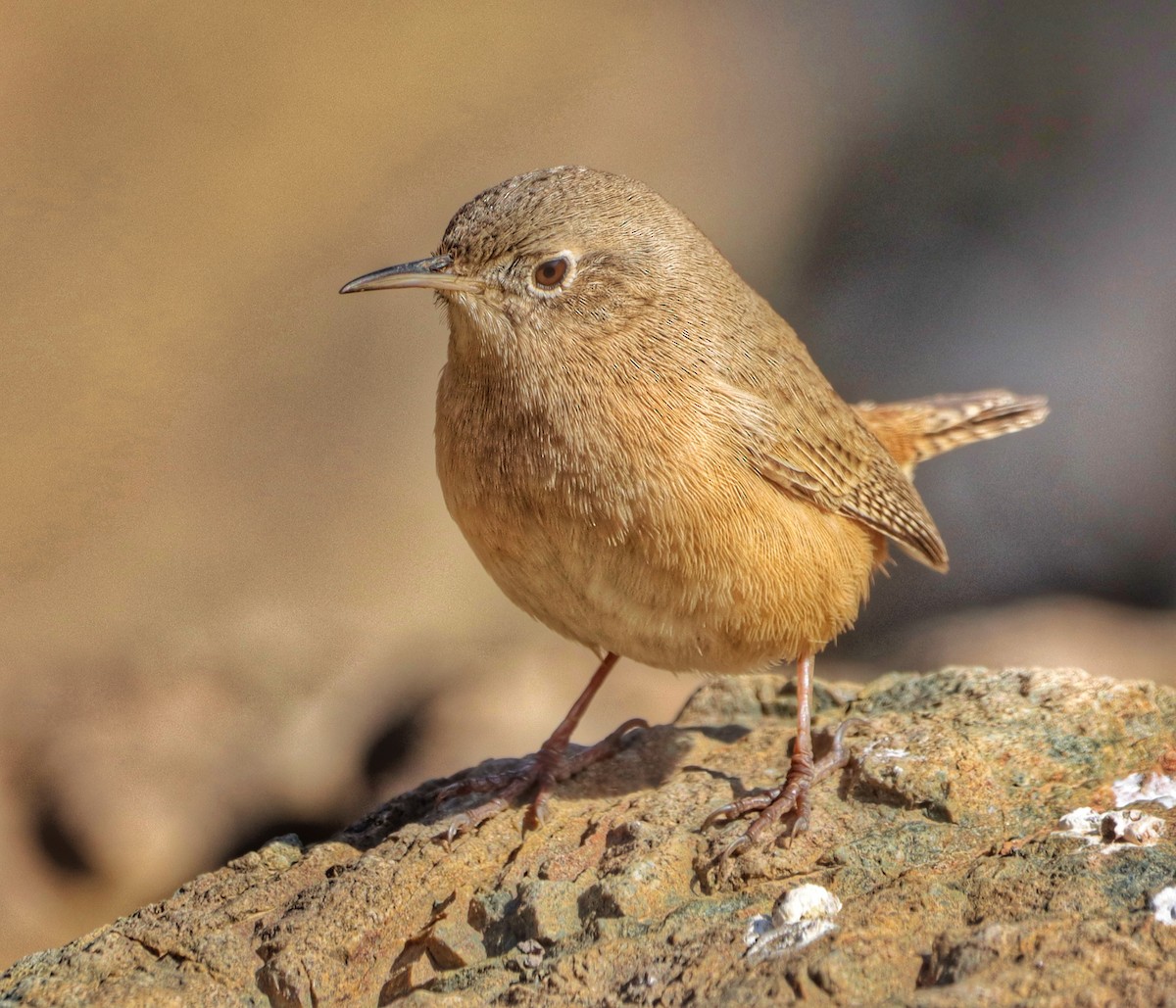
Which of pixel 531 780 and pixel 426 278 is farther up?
pixel 426 278

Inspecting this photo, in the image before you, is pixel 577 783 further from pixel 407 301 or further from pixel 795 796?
pixel 407 301

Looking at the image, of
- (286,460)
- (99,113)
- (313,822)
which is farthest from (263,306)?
(313,822)

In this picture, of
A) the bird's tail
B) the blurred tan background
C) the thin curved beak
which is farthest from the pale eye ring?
the blurred tan background

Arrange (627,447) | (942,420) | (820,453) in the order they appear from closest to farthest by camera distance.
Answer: (627,447), (820,453), (942,420)

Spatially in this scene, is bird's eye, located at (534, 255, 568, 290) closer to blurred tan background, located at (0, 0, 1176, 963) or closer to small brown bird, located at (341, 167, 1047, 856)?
small brown bird, located at (341, 167, 1047, 856)

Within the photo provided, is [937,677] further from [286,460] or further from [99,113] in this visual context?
[99,113]

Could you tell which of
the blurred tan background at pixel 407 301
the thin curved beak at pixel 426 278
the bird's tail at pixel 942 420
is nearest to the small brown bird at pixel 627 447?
the thin curved beak at pixel 426 278

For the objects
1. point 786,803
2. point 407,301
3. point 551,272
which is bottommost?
point 786,803

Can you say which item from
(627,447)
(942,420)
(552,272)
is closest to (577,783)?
(627,447)
